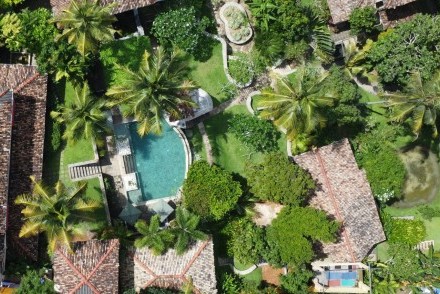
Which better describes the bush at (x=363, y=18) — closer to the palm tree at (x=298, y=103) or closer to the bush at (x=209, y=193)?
the palm tree at (x=298, y=103)

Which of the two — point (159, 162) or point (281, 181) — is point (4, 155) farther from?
point (281, 181)

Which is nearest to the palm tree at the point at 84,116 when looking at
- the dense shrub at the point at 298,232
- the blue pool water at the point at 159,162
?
the blue pool water at the point at 159,162

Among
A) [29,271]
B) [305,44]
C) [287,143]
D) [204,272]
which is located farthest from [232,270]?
[305,44]

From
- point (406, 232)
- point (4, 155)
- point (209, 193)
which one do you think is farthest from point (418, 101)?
point (4, 155)

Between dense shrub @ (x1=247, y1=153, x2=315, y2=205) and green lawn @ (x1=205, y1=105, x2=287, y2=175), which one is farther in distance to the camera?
green lawn @ (x1=205, y1=105, x2=287, y2=175)

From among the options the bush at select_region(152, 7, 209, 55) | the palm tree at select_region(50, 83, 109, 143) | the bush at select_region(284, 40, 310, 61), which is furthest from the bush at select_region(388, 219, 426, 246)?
the palm tree at select_region(50, 83, 109, 143)

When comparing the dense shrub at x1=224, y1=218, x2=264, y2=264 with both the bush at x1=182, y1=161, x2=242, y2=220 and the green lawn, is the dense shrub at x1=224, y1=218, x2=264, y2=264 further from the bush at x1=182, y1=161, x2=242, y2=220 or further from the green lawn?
the green lawn
